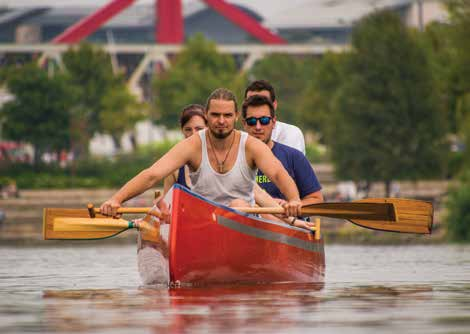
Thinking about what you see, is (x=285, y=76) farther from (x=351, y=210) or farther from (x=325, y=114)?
(x=351, y=210)

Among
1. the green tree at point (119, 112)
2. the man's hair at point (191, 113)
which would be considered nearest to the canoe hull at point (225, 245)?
the man's hair at point (191, 113)

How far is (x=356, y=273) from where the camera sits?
1788 centimetres

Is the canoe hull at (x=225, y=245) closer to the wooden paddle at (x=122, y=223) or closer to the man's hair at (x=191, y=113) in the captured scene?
the wooden paddle at (x=122, y=223)

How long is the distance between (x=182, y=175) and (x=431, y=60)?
149 feet

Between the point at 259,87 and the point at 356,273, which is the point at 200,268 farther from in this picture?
the point at 356,273

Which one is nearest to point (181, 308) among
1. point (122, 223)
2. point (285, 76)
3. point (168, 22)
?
point (122, 223)

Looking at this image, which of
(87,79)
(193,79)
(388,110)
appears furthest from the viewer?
(193,79)

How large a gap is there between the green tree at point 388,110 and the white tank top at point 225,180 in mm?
45547

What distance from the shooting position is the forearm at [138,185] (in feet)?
41.4

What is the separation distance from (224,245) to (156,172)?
3.09 ft

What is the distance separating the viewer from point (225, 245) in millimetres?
12984

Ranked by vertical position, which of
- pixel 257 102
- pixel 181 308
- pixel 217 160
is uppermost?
pixel 257 102

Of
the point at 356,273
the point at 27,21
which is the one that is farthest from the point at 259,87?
Answer: the point at 27,21

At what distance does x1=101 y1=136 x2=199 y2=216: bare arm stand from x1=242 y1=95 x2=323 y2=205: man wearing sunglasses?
1.28m
